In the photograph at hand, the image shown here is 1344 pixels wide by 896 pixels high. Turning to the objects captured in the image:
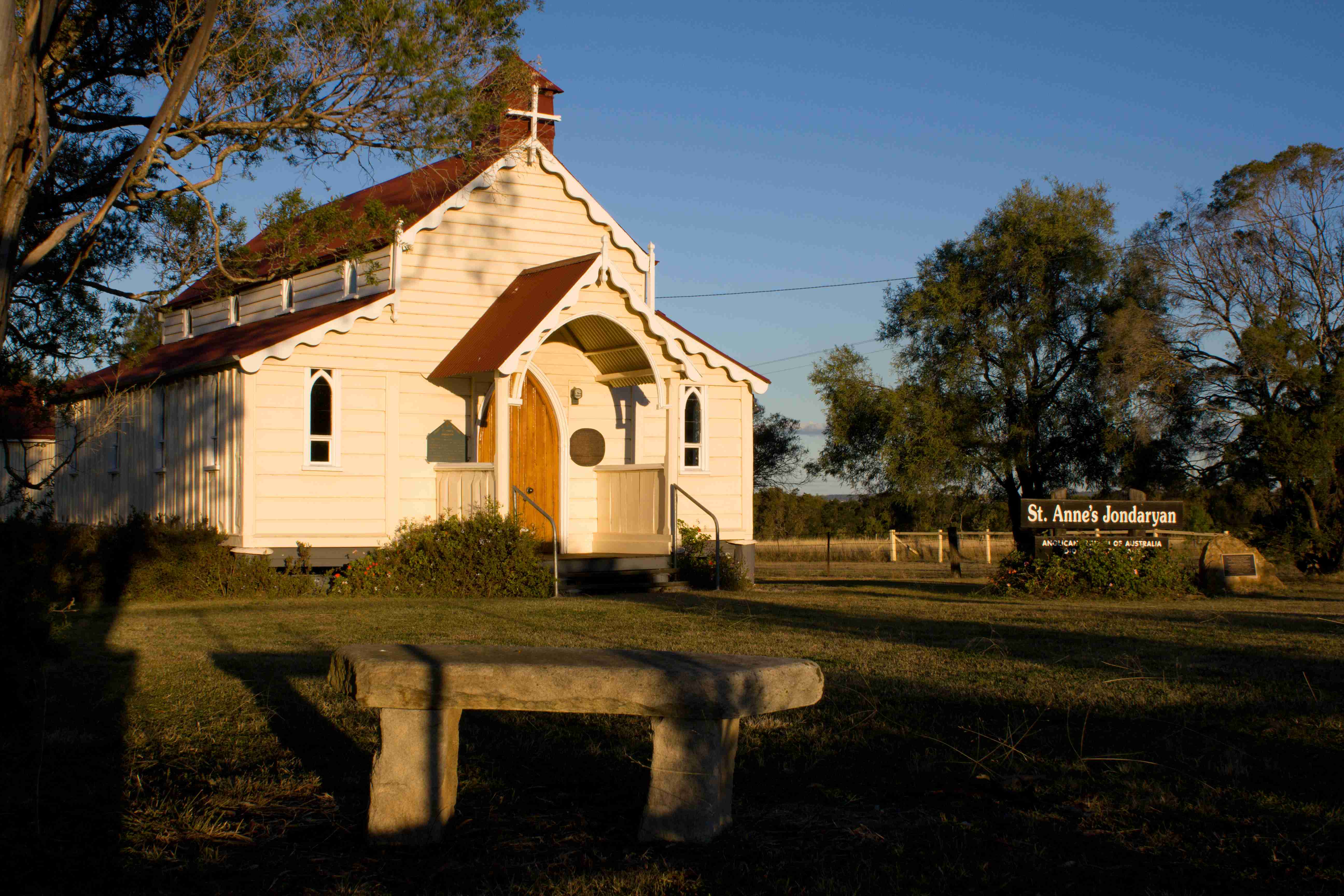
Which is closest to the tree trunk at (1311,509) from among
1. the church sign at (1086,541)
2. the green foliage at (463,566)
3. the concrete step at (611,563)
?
the church sign at (1086,541)

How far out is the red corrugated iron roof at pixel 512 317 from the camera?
16.4m

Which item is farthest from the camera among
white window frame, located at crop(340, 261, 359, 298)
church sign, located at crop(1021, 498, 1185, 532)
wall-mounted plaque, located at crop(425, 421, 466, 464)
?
white window frame, located at crop(340, 261, 359, 298)

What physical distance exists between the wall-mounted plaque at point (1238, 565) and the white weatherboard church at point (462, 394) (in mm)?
7246

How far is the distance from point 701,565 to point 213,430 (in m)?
7.32

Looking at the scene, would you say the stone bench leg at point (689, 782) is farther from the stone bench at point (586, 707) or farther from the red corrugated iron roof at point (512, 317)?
the red corrugated iron roof at point (512, 317)

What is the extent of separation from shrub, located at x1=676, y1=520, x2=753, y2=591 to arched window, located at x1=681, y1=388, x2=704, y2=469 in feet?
3.64

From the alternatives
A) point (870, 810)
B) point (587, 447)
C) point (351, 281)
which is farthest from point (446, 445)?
point (870, 810)

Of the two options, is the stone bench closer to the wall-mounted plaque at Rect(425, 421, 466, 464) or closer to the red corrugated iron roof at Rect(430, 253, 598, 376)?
the red corrugated iron roof at Rect(430, 253, 598, 376)

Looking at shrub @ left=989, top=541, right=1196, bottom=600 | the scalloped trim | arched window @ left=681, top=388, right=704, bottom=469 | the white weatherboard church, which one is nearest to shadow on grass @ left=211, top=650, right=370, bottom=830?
the white weatherboard church

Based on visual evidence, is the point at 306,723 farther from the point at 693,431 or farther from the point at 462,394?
the point at 693,431

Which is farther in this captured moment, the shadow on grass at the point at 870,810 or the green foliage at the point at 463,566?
the green foliage at the point at 463,566

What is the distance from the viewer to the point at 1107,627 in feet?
37.8

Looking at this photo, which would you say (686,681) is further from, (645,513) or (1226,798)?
(645,513)

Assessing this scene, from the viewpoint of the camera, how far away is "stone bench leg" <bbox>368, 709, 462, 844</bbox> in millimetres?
4785
